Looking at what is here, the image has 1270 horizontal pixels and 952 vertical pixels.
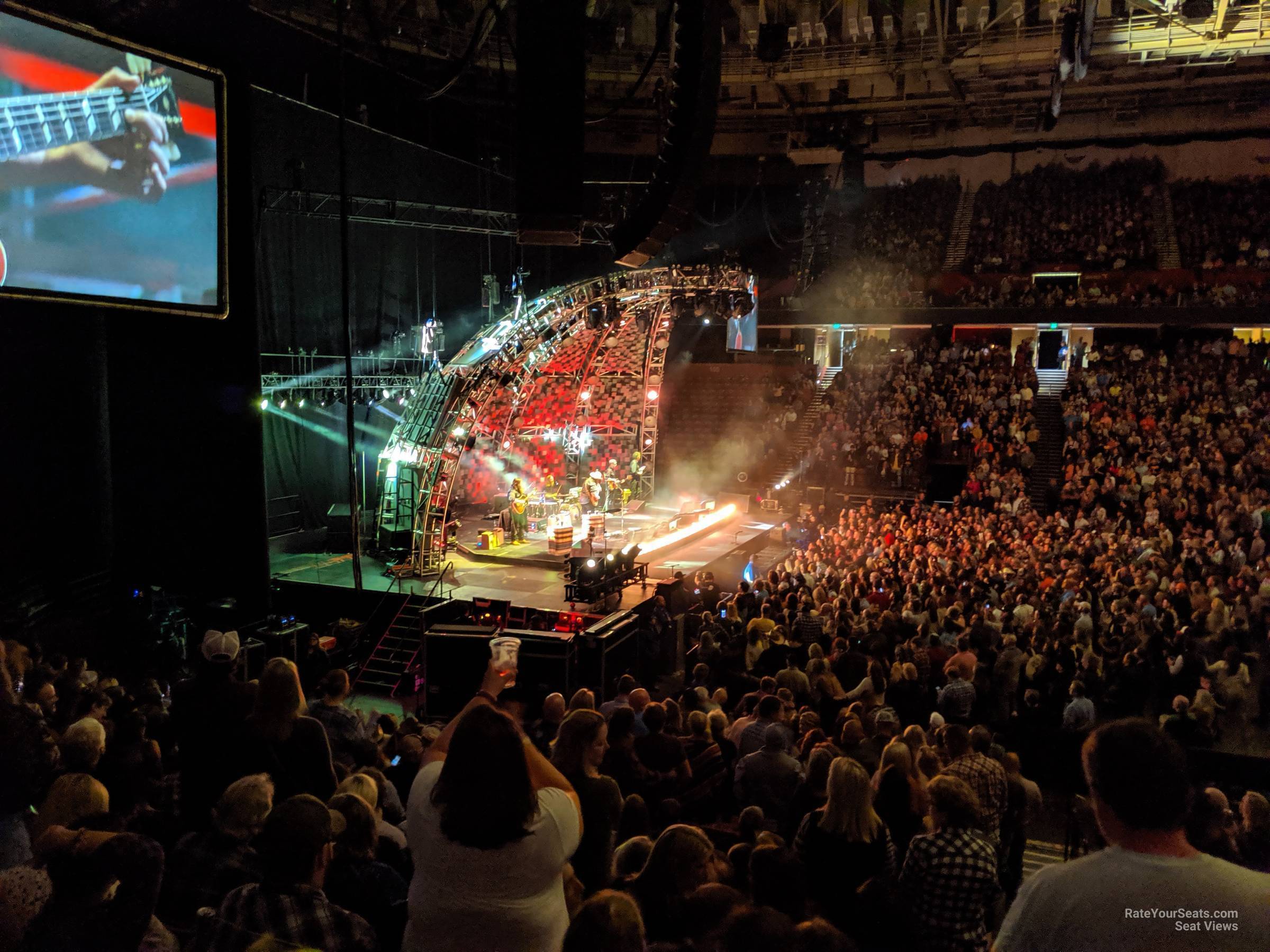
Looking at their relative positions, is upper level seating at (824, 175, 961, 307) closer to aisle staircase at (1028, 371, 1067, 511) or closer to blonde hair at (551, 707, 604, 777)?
aisle staircase at (1028, 371, 1067, 511)

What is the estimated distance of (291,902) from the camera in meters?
2.07

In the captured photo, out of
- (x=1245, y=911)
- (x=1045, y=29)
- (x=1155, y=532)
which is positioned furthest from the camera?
(x=1045, y=29)

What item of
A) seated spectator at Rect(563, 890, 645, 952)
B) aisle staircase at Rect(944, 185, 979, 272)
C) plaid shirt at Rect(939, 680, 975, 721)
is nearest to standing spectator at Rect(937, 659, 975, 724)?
plaid shirt at Rect(939, 680, 975, 721)

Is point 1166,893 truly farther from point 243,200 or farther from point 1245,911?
point 243,200

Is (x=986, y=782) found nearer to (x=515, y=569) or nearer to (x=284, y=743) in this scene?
(x=284, y=743)

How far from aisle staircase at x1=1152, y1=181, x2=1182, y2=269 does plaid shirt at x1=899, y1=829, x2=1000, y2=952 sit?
24.0 metres

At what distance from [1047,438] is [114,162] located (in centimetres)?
1863

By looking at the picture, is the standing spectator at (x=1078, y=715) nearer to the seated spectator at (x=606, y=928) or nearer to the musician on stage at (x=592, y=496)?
the seated spectator at (x=606, y=928)

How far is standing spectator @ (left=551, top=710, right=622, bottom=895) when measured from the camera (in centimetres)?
294

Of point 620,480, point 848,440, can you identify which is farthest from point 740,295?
point 848,440

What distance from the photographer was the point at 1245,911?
1632 millimetres

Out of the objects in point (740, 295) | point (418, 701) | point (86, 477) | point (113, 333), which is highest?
point (740, 295)

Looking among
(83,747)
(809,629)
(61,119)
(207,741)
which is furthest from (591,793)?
(61,119)

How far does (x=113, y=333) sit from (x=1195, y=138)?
26303 mm
